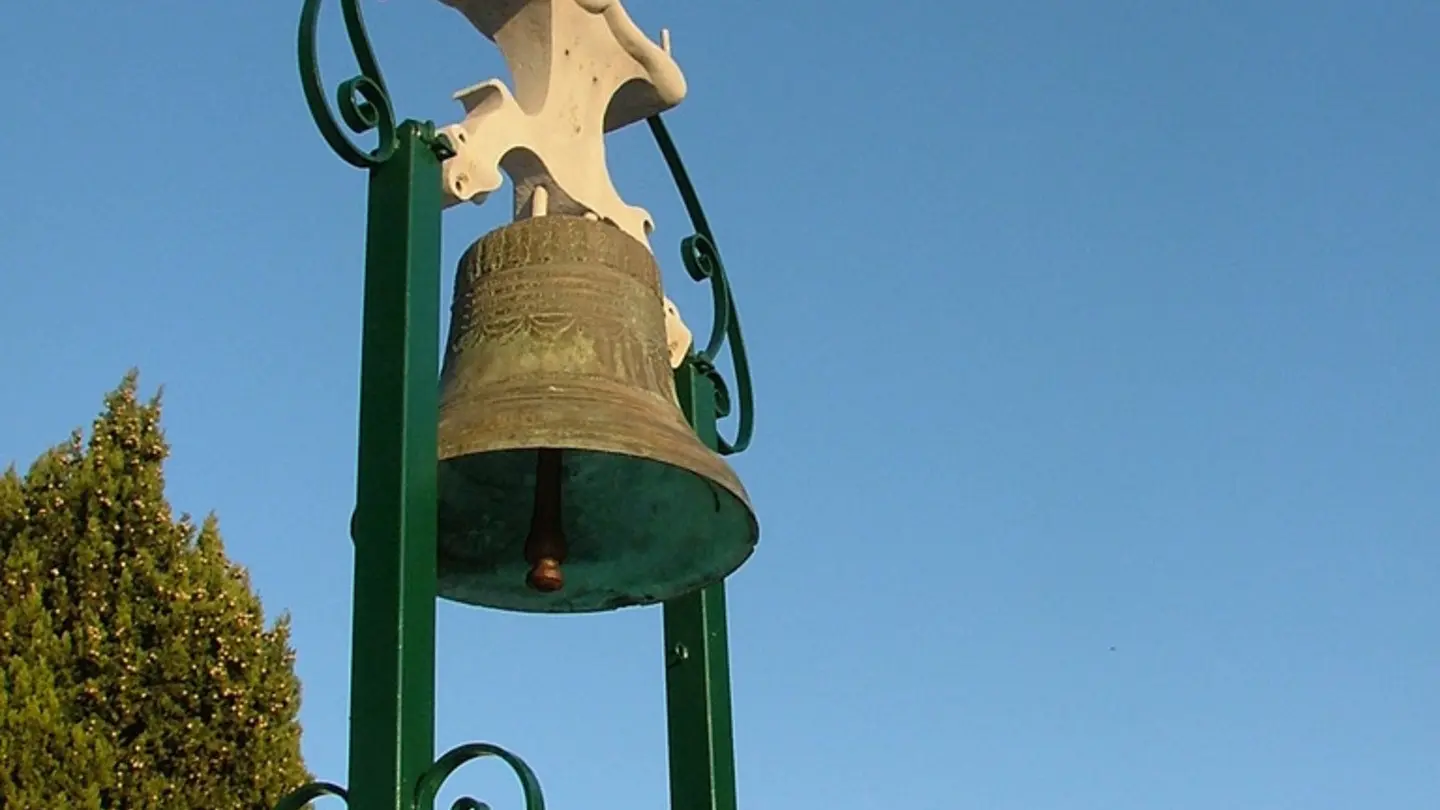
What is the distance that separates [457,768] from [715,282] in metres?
2.09

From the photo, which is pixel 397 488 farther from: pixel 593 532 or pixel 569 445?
pixel 593 532

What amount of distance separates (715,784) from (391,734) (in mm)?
1264

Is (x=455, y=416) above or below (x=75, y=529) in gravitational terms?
below

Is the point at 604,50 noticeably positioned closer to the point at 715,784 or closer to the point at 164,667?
the point at 715,784

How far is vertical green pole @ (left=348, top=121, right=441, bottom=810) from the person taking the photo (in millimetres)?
2811

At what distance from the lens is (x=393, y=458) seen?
119 inches

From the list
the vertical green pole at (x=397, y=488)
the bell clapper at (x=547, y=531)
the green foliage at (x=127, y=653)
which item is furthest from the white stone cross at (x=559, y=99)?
the green foliage at (x=127, y=653)

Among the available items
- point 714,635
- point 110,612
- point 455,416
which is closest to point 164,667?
point 110,612

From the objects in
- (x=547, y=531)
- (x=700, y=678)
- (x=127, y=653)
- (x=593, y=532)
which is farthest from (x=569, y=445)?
(x=127, y=653)

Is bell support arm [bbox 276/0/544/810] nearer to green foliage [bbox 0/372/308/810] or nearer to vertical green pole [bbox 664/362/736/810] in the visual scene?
vertical green pole [bbox 664/362/736/810]

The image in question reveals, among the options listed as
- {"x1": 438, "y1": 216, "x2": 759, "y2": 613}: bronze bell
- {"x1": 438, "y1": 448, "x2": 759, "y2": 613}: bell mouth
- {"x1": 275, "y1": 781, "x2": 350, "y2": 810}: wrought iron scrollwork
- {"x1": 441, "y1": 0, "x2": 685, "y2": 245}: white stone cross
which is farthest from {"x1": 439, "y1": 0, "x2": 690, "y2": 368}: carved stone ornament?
{"x1": 275, "y1": 781, "x2": 350, "y2": 810}: wrought iron scrollwork

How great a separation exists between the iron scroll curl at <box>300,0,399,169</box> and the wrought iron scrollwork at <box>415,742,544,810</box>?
3.53 feet

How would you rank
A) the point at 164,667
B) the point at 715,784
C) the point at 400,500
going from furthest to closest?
1. the point at 164,667
2. the point at 715,784
3. the point at 400,500

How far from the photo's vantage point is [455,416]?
338cm
